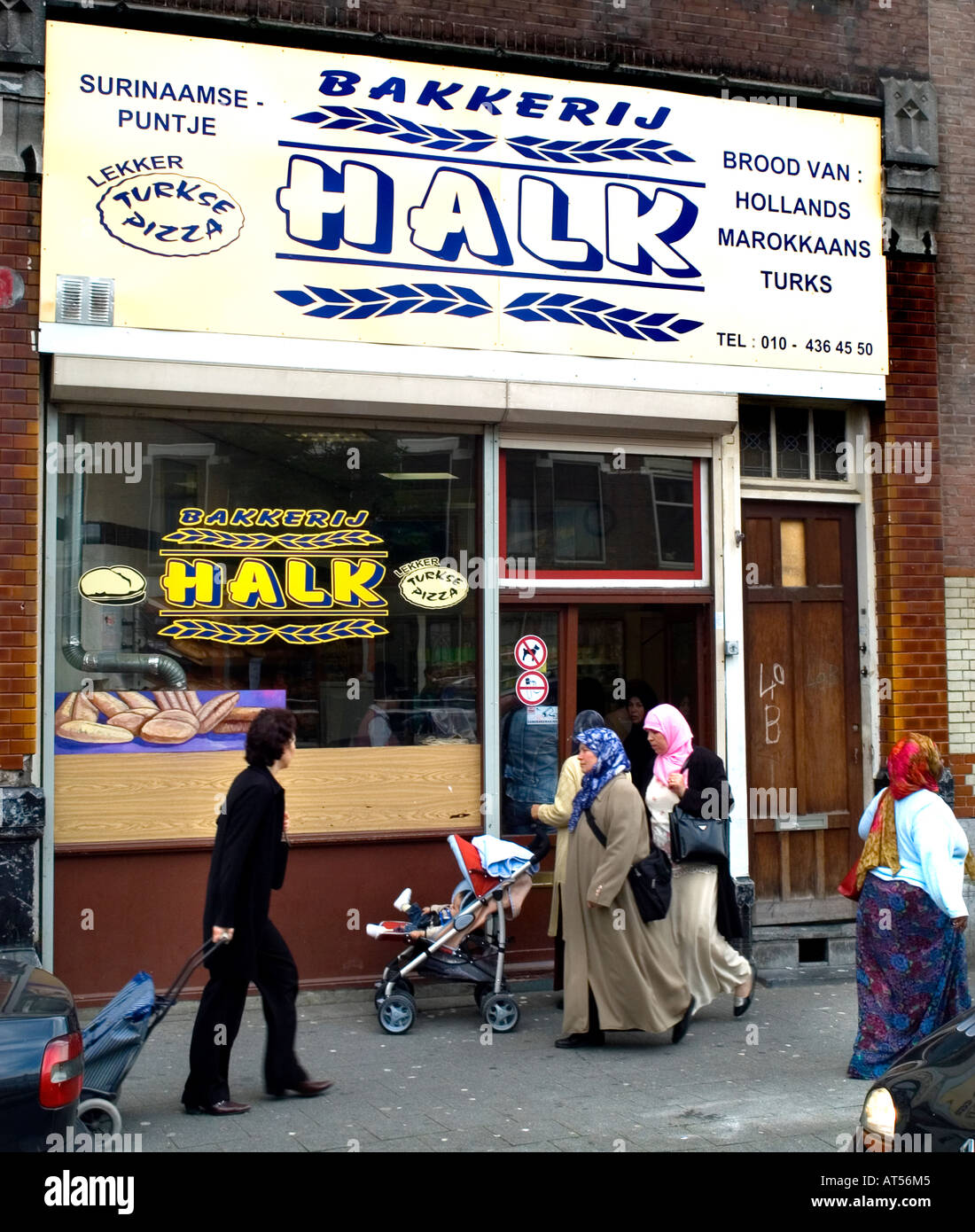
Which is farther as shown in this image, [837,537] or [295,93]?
[837,537]

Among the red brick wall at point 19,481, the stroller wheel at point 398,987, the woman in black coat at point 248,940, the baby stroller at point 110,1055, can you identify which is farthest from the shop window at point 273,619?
the baby stroller at point 110,1055

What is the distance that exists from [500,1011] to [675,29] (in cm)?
715

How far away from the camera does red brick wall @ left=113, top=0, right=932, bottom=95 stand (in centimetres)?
888

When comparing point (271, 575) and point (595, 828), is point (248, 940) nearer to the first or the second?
point (595, 828)

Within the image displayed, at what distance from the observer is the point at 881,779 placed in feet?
31.2

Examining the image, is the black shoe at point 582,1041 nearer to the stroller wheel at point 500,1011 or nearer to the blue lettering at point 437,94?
the stroller wheel at point 500,1011

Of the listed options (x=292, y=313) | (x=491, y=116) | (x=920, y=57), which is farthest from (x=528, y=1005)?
(x=920, y=57)

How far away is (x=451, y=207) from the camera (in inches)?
352

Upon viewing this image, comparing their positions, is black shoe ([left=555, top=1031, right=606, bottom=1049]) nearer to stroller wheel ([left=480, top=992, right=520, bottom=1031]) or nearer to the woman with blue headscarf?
the woman with blue headscarf

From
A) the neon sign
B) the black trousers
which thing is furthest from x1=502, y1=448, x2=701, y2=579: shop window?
the black trousers

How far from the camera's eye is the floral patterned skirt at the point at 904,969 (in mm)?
6684

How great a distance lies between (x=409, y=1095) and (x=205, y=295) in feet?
16.5

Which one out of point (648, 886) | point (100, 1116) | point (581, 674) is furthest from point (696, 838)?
point (100, 1116)
